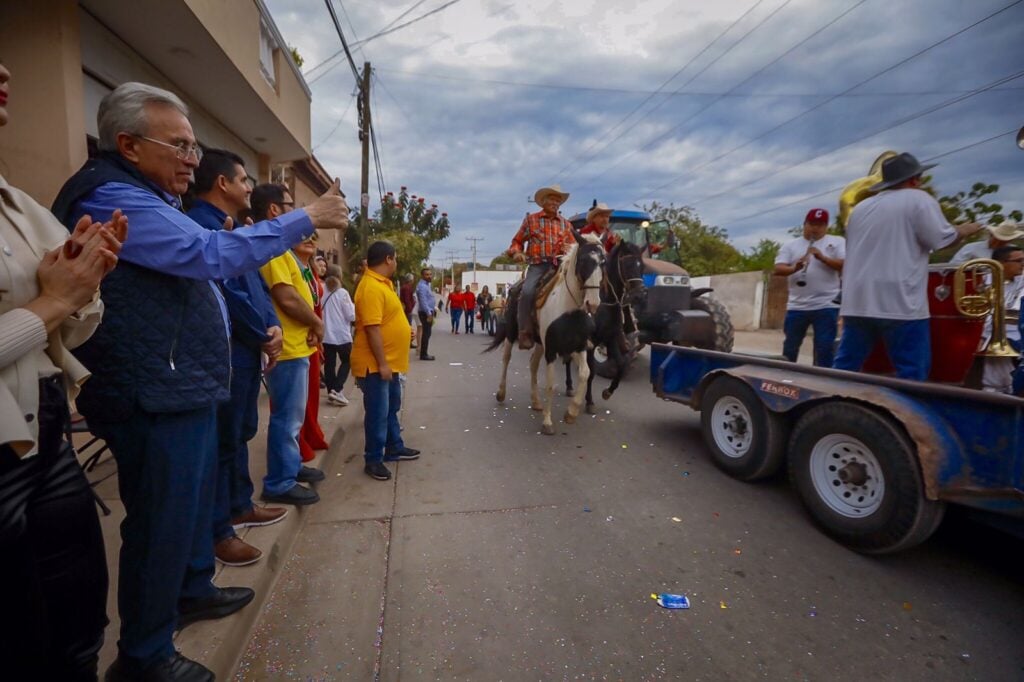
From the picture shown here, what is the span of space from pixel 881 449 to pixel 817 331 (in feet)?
9.29

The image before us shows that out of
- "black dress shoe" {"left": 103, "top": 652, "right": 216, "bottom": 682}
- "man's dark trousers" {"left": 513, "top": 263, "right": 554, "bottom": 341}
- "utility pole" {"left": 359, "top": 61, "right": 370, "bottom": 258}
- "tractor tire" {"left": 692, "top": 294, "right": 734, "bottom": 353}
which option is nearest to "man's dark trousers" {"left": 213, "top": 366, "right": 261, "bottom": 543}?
"black dress shoe" {"left": 103, "top": 652, "right": 216, "bottom": 682}

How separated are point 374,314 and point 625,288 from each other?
3034 millimetres

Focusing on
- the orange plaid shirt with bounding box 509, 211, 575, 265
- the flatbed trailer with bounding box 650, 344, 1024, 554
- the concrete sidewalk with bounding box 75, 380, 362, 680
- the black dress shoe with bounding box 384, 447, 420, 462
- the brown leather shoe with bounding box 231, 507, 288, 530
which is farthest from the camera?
the orange plaid shirt with bounding box 509, 211, 575, 265

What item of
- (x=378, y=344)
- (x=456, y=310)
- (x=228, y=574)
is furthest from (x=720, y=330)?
(x=456, y=310)

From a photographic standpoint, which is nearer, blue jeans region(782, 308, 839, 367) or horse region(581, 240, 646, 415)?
blue jeans region(782, 308, 839, 367)

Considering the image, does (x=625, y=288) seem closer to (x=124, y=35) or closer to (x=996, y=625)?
(x=996, y=625)

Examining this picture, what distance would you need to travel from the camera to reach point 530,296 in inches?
247

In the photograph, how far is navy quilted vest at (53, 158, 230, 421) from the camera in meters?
1.60

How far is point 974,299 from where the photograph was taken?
3.17 metres

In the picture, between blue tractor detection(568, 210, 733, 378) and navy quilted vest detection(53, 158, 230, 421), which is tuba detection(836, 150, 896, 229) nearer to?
blue tractor detection(568, 210, 733, 378)

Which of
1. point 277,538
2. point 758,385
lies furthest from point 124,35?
point 758,385

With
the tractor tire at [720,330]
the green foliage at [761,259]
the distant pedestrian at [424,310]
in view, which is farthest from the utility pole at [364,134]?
the green foliage at [761,259]

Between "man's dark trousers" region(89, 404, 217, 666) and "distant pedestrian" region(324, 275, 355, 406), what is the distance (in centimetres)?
428

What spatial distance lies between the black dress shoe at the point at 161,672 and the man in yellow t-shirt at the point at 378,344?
2180mm
